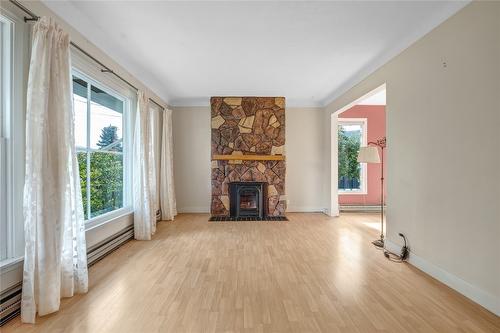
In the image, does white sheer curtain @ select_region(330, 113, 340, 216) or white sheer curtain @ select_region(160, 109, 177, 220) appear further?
white sheer curtain @ select_region(330, 113, 340, 216)

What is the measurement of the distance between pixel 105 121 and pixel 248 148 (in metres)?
3.10

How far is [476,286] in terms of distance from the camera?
221 cm

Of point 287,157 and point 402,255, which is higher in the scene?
point 287,157

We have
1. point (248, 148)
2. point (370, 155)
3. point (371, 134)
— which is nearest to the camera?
point (370, 155)

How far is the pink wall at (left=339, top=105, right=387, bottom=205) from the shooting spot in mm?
6547

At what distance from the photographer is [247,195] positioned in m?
6.00

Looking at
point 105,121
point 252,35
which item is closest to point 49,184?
point 105,121

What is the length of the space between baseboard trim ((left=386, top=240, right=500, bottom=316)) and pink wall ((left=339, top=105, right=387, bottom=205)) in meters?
3.56

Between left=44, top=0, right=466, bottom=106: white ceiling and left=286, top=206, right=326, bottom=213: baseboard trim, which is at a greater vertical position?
left=44, top=0, right=466, bottom=106: white ceiling

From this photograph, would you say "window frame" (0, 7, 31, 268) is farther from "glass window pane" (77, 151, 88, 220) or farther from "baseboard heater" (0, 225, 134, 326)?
"glass window pane" (77, 151, 88, 220)

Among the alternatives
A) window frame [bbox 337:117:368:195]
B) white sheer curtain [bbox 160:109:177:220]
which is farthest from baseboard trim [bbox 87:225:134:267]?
window frame [bbox 337:117:368:195]

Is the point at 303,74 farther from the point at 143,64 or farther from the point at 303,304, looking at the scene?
the point at 303,304

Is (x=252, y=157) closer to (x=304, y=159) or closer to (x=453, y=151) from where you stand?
(x=304, y=159)

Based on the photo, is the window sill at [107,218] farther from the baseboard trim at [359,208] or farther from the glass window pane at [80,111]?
the baseboard trim at [359,208]
